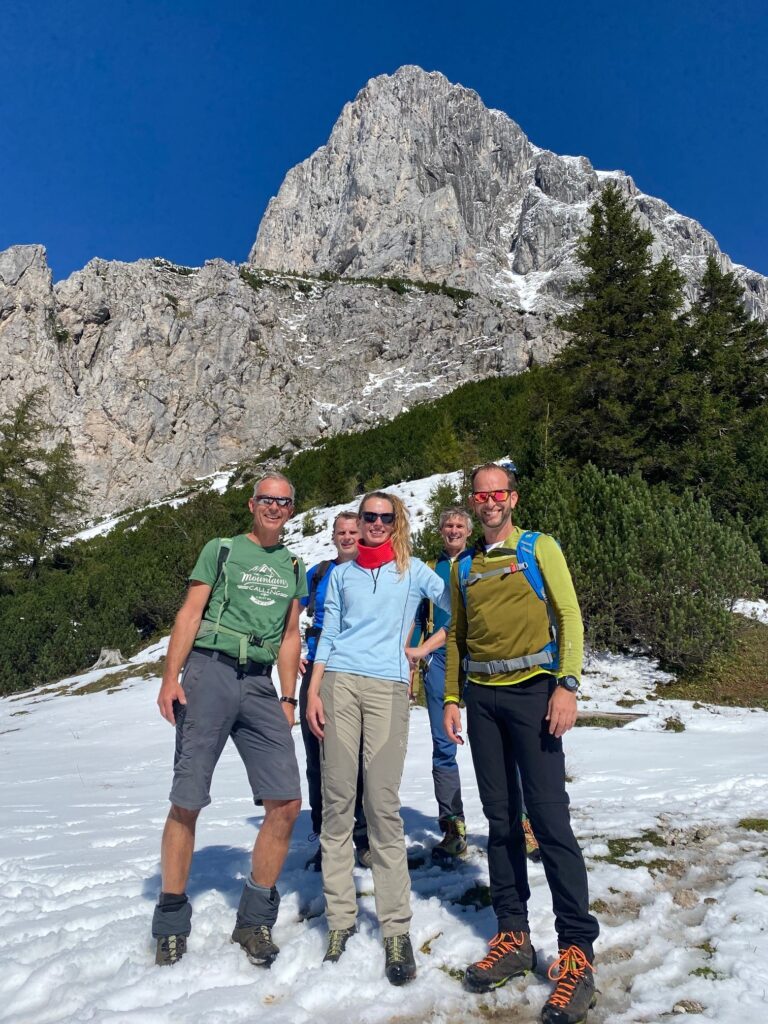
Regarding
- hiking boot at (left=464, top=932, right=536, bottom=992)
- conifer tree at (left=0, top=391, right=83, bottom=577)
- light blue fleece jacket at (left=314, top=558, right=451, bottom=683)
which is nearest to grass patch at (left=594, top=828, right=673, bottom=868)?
hiking boot at (left=464, top=932, right=536, bottom=992)

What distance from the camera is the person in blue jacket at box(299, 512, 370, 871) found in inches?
153

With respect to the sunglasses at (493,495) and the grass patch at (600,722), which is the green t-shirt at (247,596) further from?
the grass patch at (600,722)

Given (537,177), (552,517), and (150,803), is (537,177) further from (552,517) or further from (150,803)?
(150,803)

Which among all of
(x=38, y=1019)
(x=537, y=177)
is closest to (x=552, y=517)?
(x=38, y=1019)

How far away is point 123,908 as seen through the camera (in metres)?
3.22

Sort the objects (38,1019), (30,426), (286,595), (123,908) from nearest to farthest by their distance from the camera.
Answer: (38,1019) < (286,595) < (123,908) < (30,426)

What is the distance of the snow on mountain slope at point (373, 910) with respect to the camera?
2326 millimetres

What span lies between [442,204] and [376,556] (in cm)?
12327

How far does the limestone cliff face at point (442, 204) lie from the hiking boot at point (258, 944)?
107085 millimetres

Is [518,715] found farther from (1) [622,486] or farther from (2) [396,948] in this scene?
(1) [622,486]

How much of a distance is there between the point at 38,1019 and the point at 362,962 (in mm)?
1272

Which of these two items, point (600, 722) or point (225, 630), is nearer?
point (225, 630)

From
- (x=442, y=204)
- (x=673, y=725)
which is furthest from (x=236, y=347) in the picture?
(x=673, y=725)

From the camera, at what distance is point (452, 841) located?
3.89 meters
